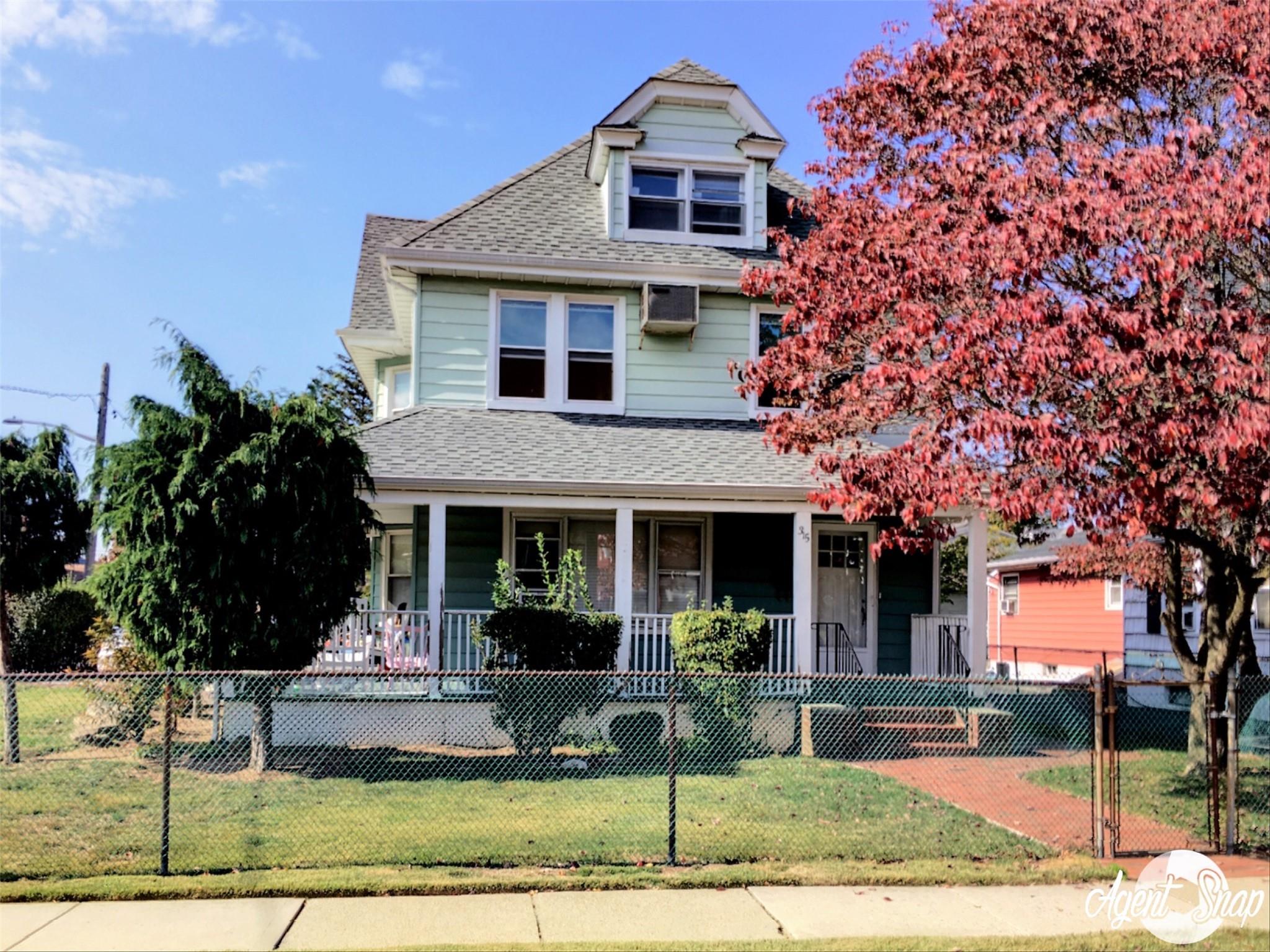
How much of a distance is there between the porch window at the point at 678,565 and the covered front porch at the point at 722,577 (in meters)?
0.02

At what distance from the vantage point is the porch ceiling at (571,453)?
43.9ft

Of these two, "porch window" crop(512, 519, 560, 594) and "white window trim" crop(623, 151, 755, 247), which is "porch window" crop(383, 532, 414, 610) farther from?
"white window trim" crop(623, 151, 755, 247)

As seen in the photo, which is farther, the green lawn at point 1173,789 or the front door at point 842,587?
the front door at point 842,587

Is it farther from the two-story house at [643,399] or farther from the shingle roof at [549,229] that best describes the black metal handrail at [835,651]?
the shingle roof at [549,229]

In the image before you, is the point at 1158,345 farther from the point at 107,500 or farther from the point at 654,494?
the point at 107,500

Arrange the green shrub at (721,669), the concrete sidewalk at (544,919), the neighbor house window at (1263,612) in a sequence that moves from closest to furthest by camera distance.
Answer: the concrete sidewalk at (544,919), the green shrub at (721,669), the neighbor house window at (1263,612)

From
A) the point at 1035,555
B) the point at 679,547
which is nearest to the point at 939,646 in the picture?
the point at 679,547

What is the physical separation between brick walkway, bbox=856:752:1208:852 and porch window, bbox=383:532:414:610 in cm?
776

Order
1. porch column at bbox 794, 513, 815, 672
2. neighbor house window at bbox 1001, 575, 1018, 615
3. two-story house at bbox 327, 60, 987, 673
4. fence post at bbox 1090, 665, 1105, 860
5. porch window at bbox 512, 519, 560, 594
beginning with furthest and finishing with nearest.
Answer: neighbor house window at bbox 1001, 575, 1018, 615 < porch window at bbox 512, 519, 560, 594 < two-story house at bbox 327, 60, 987, 673 < porch column at bbox 794, 513, 815, 672 < fence post at bbox 1090, 665, 1105, 860

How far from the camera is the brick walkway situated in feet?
28.6

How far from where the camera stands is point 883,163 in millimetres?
10727

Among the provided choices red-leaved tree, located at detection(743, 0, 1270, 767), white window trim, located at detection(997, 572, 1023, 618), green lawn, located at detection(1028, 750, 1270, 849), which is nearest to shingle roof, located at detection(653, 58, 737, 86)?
red-leaved tree, located at detection(743, 0, 1270, 767)

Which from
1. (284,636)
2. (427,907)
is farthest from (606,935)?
(284,636)

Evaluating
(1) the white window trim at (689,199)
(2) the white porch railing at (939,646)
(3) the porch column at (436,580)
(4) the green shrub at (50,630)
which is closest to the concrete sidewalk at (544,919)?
(3) the porch column at (436,580)
